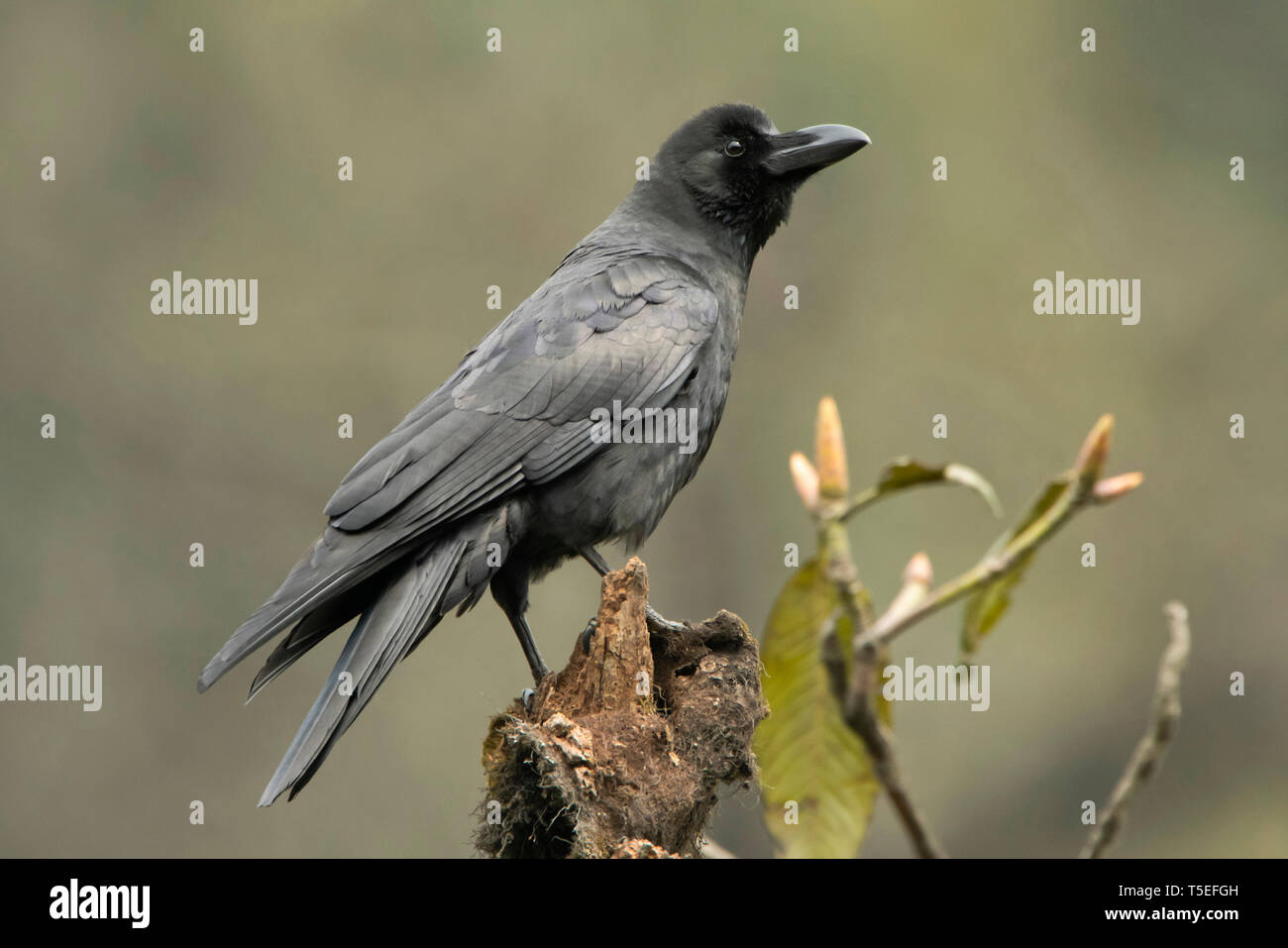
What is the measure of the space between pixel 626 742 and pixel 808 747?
7.81 feet

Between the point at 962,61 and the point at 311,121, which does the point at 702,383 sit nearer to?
the point at 311,121

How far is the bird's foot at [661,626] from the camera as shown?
14.7ft

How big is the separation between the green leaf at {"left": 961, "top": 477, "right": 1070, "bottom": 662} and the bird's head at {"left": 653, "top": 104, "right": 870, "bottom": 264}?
178 inches

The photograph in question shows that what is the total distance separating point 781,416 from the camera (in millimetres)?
12320

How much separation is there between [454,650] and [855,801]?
373 inches

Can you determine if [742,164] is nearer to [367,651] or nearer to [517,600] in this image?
[517,600]

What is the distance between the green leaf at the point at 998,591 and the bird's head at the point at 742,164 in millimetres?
4525

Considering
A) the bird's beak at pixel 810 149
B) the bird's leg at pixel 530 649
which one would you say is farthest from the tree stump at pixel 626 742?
the bird's beak at pixel 810 149

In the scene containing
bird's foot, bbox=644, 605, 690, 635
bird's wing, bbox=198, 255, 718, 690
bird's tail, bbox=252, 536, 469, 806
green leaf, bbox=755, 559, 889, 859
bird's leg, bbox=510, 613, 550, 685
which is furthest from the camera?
bird's leg, bbox=510, 613, 550, 685

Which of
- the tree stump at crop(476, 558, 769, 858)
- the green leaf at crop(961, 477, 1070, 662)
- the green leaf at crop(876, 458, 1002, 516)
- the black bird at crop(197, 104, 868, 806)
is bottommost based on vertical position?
the tree stump at crop(476, 558, 769, 858)

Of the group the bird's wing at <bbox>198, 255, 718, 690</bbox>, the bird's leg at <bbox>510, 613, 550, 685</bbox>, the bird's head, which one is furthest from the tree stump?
the bird's head

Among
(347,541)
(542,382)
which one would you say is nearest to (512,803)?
(347,541)

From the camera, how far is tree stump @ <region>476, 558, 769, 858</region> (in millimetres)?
3756

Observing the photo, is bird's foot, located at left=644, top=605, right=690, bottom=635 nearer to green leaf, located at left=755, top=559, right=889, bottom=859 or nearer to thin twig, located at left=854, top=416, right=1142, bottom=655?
green leaf, located at left=755, top=559, right=889, bottom=859
